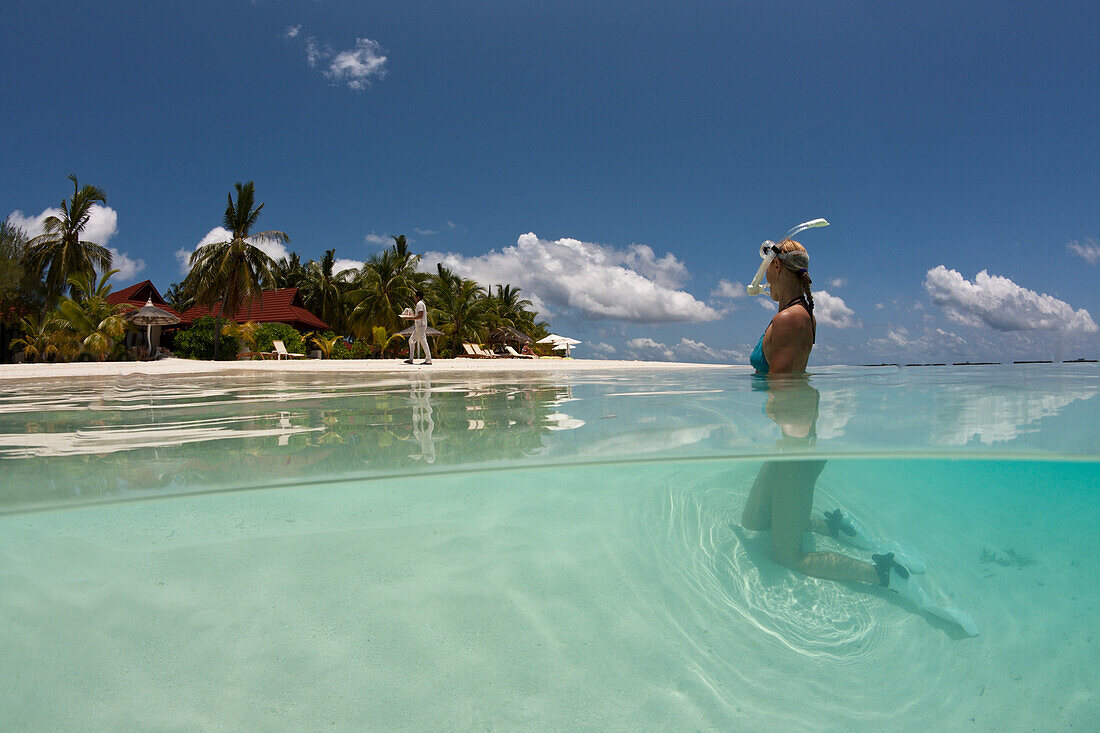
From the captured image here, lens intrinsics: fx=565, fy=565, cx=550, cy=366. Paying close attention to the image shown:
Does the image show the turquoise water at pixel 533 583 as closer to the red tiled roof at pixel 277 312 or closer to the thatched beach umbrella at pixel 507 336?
the thatched beach umbrella at pixel 507 336

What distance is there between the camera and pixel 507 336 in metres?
38.9

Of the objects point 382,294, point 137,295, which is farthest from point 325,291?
point 137,295

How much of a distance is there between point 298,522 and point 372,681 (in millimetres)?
877

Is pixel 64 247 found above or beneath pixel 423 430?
above

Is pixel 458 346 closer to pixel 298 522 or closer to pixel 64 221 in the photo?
pixel 64 221

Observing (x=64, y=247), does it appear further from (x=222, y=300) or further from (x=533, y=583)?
(x=533, y=583)

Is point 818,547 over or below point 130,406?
below

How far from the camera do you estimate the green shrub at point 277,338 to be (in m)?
27.5

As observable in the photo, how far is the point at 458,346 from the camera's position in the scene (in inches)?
1422

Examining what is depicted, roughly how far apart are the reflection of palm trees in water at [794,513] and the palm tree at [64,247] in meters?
39.5

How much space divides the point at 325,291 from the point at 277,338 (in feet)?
38.7

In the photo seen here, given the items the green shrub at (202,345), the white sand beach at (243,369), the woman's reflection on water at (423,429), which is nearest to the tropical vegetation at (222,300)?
the green shrub at (202,345)

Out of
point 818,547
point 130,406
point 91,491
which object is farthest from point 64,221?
point 818,547

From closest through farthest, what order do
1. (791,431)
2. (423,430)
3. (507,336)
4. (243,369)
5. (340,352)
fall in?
1. (791,431)
2. (423,430)
3. (243,369)
4. (340,352)
5. (507,336)
